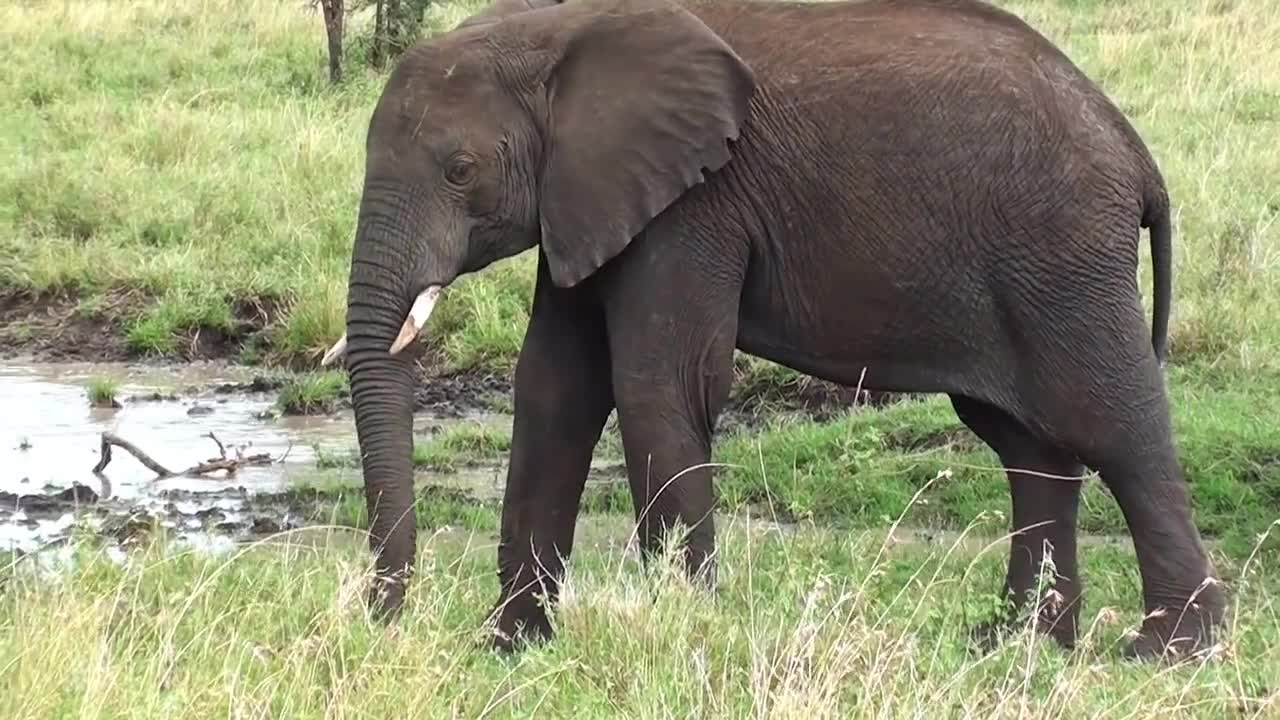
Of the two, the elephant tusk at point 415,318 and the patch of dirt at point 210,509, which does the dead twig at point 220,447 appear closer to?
the patch of dirt at point 210,509

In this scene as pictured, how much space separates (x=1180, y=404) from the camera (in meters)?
8.61

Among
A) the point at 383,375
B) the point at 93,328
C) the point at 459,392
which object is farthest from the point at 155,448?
the point at 383,375

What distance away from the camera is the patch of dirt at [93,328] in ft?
35.4

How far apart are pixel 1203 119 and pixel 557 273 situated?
9.48 meters

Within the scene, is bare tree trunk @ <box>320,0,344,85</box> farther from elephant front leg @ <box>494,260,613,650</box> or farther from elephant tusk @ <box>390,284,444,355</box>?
elephant tusk @ <box>390,284,444,355</box>

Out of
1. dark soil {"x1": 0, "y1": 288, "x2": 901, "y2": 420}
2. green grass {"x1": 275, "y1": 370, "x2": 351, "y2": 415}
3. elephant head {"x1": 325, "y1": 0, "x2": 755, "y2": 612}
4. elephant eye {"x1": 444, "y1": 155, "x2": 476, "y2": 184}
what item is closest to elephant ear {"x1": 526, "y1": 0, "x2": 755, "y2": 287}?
elephant head {"x1": 325, "y1": 0, "x2": 755, "y2": 612}

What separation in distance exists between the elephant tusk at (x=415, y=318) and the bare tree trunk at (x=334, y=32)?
10.3 metres

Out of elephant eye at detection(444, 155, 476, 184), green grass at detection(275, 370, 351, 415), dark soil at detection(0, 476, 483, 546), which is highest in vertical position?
elephant eye at detection(444, 155, 476, 184)

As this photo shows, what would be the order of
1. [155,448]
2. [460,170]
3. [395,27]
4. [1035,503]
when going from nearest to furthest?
1. [460,170]
2. [1035,503]
3. [155,448]
4. [395,27]

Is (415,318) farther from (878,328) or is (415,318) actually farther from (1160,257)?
(1160,257)

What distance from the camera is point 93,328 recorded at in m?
11.0

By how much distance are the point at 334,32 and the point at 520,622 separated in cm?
1049

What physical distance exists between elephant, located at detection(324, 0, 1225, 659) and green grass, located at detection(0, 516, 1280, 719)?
21.5 inches

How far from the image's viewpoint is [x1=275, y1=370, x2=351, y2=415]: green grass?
9734mm
